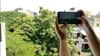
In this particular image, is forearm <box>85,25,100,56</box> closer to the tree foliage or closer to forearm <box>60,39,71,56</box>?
forearm <box>60,39,71,56</box>

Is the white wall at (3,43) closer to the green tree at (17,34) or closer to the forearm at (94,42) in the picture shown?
the green tree at (17,34)

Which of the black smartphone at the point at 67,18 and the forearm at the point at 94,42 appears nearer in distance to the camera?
the forearm at the point at 94,42

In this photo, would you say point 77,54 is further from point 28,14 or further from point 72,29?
point 28,14

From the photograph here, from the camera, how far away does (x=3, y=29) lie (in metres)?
1.72

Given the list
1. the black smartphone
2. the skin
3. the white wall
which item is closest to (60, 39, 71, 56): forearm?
the skin

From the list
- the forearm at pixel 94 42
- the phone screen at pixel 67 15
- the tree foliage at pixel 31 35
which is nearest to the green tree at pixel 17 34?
the tree foliage at pixel 31 35

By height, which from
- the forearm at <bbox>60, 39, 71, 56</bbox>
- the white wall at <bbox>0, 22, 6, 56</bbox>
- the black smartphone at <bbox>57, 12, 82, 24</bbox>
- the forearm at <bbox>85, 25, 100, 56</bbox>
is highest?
the black smartphone at <bbox>57, 12, 82, 24</bbox>

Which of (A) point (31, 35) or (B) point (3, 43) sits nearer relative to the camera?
(B) point (3, 43)

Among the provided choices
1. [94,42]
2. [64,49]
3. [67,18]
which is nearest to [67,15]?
[67,18]

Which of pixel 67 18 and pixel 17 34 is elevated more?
pixel 67 18

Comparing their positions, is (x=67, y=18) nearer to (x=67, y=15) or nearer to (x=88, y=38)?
(x=67, y=15)

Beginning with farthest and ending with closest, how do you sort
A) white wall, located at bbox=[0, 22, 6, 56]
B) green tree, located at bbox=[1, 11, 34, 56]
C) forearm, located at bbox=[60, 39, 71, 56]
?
green tree, located at bbox=[1, 11, 34, 56]
white wall, located at bbox=[0, 22, 6, 56]
forearm, located at bbox=[60, 39, 71, 56]

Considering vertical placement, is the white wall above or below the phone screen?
below

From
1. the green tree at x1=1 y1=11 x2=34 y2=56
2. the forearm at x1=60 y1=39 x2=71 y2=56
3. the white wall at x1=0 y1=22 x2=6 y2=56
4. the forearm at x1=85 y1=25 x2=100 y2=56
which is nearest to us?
the forearm at x1=85 y1=25 x2=100 y2=56
